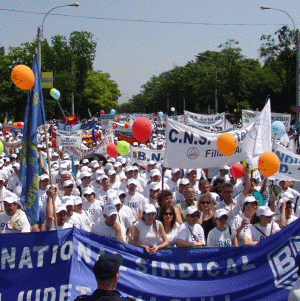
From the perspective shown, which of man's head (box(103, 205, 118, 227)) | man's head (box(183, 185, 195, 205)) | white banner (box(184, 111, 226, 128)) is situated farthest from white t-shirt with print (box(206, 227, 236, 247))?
white banner (box(184, 111, 226, 128))

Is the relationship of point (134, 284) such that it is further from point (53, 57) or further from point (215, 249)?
point (53, 57)

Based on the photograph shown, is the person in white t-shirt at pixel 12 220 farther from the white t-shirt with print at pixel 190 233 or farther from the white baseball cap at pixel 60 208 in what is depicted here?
the white t-shirt with print at pixel 190 233

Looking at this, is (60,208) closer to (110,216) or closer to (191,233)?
(110,216)

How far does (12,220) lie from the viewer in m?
6.06

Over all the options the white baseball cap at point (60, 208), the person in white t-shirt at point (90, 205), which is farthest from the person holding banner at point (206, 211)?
the white baseball cap at point (60, 208)

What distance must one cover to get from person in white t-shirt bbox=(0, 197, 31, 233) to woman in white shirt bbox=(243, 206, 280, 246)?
270 centimetres

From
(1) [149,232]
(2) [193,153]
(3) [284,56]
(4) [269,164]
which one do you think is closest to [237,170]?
(2) [193,153]

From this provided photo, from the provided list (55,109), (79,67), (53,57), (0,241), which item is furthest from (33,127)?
(55,109)

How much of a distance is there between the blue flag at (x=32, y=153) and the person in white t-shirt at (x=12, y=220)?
690mm

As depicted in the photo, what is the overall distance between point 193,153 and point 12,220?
3.11m

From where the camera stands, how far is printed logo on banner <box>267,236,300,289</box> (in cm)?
516

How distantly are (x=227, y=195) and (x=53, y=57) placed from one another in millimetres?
51445

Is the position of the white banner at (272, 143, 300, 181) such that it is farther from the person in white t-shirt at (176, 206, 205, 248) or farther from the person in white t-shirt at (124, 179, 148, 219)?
the person in white t-shirt at (176, 206, 205, 248)

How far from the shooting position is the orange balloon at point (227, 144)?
7637 mm
